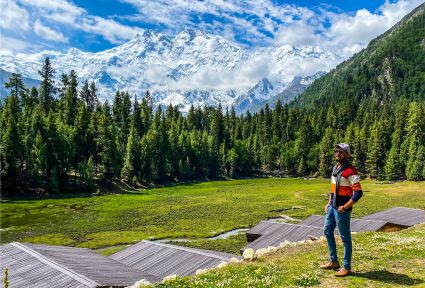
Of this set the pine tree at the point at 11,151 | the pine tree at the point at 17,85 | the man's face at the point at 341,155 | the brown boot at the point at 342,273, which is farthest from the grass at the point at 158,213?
the pine tree at the point at 17,85

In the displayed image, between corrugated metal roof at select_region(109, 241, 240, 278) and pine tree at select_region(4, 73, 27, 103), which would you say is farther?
pine tree at select_region(4, 73, 27, 103)

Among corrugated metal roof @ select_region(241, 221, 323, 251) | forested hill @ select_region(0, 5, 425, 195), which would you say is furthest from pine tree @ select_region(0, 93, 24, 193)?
corrugated metal roof @ select_region(241, 221, 323, 251)

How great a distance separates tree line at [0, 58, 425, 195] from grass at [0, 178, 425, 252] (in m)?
13.6

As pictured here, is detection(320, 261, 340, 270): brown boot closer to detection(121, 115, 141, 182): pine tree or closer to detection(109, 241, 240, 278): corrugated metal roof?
detection(109, 241, 240, 278): corrugated metal roof

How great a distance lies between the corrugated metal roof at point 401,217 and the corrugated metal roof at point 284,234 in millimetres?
12640

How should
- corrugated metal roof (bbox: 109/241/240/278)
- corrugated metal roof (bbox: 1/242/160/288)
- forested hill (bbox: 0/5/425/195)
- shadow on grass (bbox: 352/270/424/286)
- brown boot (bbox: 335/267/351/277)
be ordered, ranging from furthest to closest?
forested hill (bbox: 0/5/425/195) → corrugated metal roof (bbox: 109/241/240/278) → corrugated metal roof (bbox: 1/242/160/288) → brown boot (bbox: 335/267/351/277) → shadow on grass (bbox: 352/270/424/286)

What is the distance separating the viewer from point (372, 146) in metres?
146

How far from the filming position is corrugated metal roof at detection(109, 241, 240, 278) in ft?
92.9

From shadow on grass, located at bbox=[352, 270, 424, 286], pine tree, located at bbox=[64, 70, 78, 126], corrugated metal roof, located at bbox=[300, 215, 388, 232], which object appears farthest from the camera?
pine tree, located at bbox=[64, 70, 78, 126]

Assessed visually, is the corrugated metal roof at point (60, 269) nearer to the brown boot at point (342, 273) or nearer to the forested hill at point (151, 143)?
the brown boot at point (342, 273)

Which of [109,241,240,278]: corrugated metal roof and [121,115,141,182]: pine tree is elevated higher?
[121,115,141,182]: pine tree

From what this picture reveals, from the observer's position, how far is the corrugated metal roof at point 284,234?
38219mm

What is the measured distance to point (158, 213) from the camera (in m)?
74.2

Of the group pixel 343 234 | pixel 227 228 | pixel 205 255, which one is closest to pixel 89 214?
pixel 227 228
